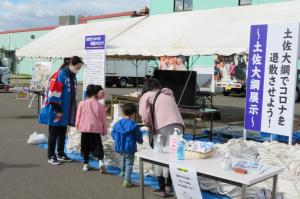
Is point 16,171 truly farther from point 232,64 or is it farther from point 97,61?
point 232,64

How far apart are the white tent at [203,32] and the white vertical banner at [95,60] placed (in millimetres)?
986

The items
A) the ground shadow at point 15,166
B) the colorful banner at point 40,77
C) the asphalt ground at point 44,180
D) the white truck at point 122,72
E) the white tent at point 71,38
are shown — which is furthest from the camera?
the white truck at point 122,72

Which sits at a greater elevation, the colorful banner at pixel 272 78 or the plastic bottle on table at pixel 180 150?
the colorful banner at pixel 272 78

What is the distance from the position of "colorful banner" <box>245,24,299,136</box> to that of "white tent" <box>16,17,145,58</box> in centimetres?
597

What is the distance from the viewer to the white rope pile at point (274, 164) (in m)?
5.55

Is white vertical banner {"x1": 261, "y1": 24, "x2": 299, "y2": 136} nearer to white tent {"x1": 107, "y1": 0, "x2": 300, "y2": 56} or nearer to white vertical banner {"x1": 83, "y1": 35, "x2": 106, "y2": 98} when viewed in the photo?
white tent {"x1": 107, "y1": 0, "x2": 300, "y2": 56}

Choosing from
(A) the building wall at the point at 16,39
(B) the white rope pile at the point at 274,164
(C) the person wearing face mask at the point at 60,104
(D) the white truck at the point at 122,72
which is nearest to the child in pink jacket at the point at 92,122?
(C) the person wearing face mask at the point at 60,104

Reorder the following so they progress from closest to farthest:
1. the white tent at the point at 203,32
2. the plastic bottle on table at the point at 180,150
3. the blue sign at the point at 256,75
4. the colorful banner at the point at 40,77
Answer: the plastic bottle on table at the point at 180,150
the blue sign at the point at 256,75
the white tent at the point at 203,32
the colorful banner at the point at 40,77

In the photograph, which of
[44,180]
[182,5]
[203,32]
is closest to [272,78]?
[203,32]

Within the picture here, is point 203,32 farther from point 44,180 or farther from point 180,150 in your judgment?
point 180,150

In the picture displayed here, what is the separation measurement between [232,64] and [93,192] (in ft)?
66.5

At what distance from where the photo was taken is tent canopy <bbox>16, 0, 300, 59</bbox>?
8.95m

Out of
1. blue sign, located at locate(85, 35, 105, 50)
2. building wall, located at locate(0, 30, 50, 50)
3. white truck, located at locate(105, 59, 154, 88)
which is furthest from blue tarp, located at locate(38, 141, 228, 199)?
building wall, located at locate(0, 30, 50, 50)

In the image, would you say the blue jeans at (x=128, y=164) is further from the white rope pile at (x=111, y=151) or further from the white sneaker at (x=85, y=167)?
the white sneaker at (x=85, y=167)
